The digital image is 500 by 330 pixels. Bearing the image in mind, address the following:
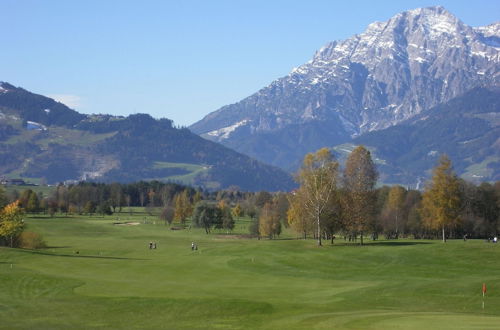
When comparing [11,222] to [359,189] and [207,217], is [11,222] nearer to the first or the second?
[359,189]

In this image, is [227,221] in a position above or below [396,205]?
below

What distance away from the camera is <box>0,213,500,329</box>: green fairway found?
150 ft

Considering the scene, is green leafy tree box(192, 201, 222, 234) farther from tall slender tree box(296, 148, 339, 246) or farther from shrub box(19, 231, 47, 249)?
tall slender tree box(296, 148, 339, 246)

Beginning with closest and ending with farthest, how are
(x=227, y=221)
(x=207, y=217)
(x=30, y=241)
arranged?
(x=30, y=241), (x=227, y=221), (x=207, y=217)

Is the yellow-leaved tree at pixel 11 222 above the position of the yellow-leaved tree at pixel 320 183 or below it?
below

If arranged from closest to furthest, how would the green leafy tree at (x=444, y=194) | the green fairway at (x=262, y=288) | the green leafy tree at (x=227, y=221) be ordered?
the green fairway at (x=262, y=288) < the green leafy tree at (x=444, y=194) < the green leafy tree at (x=227, y=221)

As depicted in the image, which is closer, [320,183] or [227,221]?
[320,183]

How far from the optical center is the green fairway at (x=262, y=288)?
4581 cm

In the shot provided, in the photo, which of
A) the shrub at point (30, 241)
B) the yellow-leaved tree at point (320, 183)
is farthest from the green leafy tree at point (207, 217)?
the yellow-leaved tree at point (320, 183)

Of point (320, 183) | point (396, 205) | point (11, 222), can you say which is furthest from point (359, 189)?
point (11, 222)

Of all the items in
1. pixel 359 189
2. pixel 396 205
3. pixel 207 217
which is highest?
pixel 396 205

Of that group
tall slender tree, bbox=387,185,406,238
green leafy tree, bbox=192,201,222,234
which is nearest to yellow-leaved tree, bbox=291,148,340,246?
tall slender tree, bbox=387,185,406,238

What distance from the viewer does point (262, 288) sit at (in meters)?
65.2

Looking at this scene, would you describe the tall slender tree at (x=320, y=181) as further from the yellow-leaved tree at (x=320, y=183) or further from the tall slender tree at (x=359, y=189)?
the tall slender tree at (x=359, y=189)
